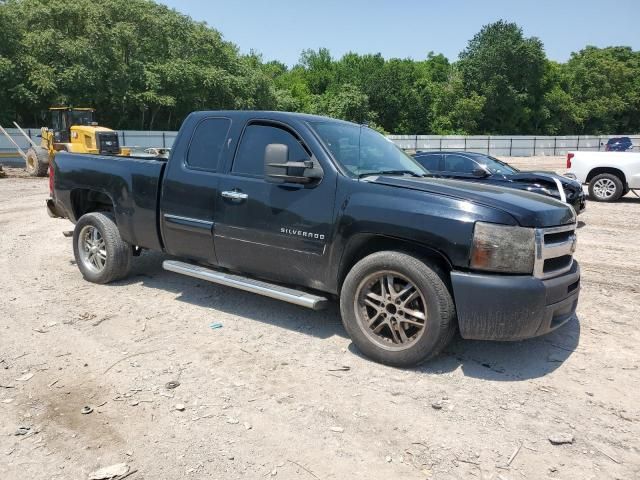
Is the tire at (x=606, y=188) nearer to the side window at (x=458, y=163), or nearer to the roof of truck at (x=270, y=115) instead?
the side window at (x=458, y=163)

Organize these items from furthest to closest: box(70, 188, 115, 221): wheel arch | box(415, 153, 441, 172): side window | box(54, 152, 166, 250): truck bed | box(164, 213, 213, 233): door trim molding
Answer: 1. box(415, 153, 441, 172): side window
2. box(70, 188, 115, 221): wheel arch
3. box(54, 152, 166, 250): truck bed
4. box(164, 213, 213, 233): door trim molding

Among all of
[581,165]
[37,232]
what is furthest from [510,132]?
[37,232]

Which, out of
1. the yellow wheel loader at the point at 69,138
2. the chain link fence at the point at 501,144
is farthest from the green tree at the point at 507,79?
the yellow wheel loader at the point at 69,138

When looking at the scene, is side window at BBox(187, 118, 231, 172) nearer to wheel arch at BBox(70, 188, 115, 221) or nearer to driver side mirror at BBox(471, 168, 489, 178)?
wheel arch at BBox(70, 188, 115, 221)

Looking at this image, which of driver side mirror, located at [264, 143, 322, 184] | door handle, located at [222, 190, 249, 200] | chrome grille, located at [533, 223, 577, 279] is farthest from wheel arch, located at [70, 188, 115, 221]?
chrome grille, located at [533, 223, 577, 279]

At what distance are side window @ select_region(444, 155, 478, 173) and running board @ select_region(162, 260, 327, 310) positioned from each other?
26.2ft

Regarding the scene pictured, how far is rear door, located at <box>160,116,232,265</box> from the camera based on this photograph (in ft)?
16.8

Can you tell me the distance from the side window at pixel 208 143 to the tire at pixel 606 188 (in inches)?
493

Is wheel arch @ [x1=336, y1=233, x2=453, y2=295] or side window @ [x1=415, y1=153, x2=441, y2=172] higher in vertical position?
side window @ [x1=415, y1=153, x2=441, y2=172]

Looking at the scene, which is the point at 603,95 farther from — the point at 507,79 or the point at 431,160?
the point at 431,160

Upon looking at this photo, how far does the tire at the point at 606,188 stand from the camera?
1430cm

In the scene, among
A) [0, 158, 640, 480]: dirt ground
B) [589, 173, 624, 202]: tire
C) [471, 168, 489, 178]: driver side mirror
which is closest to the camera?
[0, 158, 640, 480]: dirt ground

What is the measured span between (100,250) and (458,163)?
8.28 meters

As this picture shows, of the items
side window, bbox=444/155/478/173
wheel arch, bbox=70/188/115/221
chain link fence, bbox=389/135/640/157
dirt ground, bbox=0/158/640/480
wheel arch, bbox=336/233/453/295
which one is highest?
chain link fence, bbox=389/135/640/157
